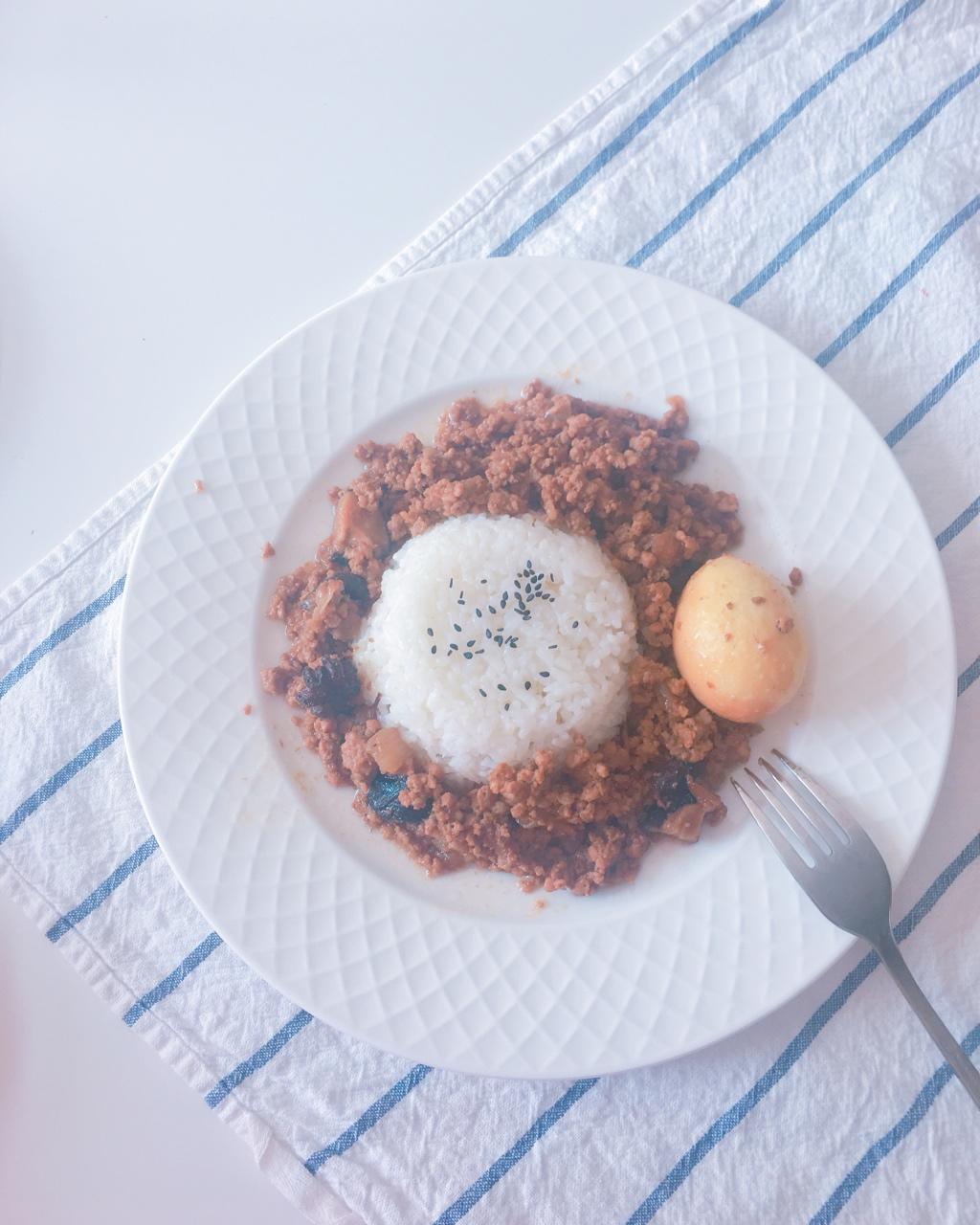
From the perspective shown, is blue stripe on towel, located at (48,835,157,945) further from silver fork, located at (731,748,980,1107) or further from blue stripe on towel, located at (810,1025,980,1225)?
blue stripe on towel, located at (810,1025,980,1225)

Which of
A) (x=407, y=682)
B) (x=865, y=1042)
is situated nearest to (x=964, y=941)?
(x=865, y=1042)

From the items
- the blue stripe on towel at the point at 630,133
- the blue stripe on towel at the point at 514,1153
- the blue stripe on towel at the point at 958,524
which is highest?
the blue stripe on towel at the point at 630,133

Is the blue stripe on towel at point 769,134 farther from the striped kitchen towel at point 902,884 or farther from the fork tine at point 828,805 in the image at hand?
the fork tine at point 828,805

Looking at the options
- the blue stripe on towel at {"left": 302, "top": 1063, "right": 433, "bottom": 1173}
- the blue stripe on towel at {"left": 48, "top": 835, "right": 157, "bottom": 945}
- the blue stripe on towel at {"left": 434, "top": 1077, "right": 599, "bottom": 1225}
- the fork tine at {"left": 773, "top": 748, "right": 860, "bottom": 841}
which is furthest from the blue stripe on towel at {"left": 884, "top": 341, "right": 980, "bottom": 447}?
the blue stripe on towel at {"left": 48, "top": 835, "right": 157, "bottom": 945}

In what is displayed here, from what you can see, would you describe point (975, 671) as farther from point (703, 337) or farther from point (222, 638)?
point (222, 638)

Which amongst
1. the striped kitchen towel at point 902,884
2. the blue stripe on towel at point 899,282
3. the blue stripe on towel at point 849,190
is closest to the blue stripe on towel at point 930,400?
the striped kitchen towel at point 902,884
